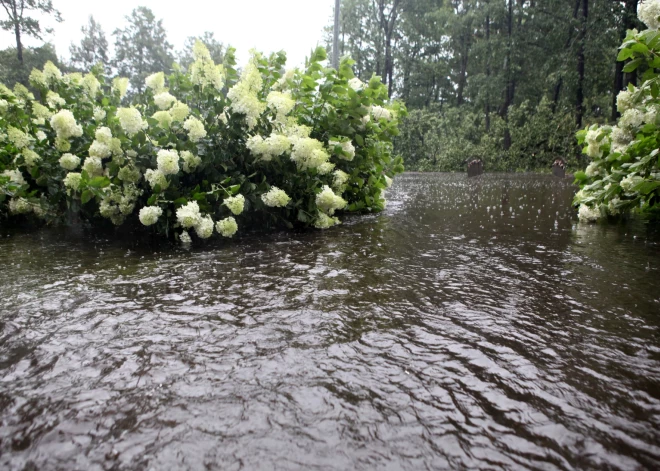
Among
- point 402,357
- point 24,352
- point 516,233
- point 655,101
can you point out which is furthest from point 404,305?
point 655,101

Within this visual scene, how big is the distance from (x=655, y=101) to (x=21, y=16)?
120ft

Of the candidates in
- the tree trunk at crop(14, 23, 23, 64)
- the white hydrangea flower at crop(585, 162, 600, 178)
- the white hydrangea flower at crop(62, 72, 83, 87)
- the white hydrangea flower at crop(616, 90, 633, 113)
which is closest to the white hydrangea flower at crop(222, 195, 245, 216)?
the white hydrangea flower at crop(62, 72, 83, 87)

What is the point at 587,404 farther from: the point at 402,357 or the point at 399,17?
the point at 399,17

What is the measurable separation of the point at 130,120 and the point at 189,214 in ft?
3.27

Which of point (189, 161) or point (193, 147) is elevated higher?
point (193, 147)

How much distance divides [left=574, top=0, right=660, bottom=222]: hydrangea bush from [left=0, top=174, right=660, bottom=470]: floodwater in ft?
2.88

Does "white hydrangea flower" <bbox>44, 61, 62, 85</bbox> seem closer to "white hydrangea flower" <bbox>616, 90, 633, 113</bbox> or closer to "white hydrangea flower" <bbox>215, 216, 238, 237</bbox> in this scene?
"white hydrangea flower" <bbox>215, 216, 238, 237</bbox>

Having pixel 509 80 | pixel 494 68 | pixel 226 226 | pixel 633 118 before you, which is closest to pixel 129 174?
pixel 226 226

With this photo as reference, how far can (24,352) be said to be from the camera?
1801 mm

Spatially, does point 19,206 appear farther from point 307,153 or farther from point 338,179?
point 338,179

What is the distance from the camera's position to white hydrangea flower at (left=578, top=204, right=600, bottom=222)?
495 centimetres

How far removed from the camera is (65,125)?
3.98m

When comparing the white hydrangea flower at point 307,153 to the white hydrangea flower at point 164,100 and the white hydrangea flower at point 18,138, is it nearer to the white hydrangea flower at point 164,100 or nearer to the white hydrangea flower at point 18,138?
the white hydrangea flower at point 164,100

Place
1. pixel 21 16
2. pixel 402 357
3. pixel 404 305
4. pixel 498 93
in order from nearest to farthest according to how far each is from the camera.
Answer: pixel 402 357, pixel 404 305, pixel 498 93, pixel 21 16
